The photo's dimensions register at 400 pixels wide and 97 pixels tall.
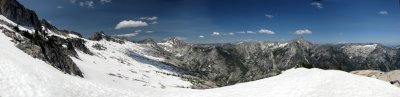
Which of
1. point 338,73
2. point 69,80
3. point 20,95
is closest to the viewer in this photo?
point 20,95

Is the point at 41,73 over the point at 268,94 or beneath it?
over

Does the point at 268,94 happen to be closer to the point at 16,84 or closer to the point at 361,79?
the point at 361,79

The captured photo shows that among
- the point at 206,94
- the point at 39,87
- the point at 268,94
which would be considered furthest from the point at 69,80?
the point at 268,94

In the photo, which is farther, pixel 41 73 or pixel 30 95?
pixel 41 73

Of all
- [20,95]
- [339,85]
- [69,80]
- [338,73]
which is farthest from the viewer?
[69,80]

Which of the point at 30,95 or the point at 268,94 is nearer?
the point at 30,95

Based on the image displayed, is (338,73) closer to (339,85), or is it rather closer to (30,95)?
(339,85)

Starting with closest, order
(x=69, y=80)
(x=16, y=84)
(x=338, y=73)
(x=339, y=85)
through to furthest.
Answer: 1. (x=16, y=84)
2. (x=339, y=85)
3. (x=338, y=73)
4. (x=69, y=80)

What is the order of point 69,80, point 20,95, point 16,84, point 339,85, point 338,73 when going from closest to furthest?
point 20,95 → point 16,84 → point 339,85 → point 338,73 → point 69,80

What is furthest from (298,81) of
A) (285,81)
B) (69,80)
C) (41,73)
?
(41,73)
